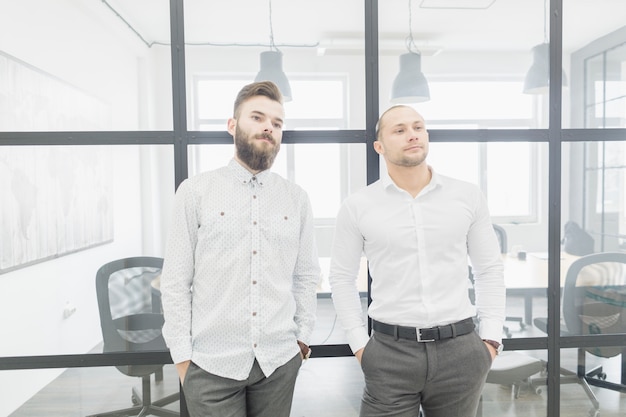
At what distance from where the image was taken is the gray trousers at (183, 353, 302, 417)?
134 cm

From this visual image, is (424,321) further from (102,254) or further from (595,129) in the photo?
(102,254)

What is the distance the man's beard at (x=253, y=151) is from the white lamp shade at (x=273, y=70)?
51cm

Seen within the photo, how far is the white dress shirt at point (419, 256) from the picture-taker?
1.47 meters

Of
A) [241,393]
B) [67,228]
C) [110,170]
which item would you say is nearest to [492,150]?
[241,393]

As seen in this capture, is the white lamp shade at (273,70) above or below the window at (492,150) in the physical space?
above

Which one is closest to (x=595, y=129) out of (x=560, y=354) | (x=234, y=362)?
(x=560, y=354)

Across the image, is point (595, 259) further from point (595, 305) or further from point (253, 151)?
point (253, 151)

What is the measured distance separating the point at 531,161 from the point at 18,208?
7.89 feet

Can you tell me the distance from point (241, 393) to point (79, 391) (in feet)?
3.43

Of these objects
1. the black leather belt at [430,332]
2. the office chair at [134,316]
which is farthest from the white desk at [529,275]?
the office chair at [134,316]

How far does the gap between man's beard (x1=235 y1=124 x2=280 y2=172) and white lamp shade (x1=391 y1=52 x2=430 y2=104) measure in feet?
2.34

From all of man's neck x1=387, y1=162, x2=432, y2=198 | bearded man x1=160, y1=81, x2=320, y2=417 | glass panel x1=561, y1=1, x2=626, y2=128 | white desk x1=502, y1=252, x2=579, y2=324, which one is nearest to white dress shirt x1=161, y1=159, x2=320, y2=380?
bearded man x1=160, y1=81, x2=320, y2=417

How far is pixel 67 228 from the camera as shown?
189 cm

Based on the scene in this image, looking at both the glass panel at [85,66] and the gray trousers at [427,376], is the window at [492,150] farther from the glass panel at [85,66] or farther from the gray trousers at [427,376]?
the glass panel at [85,66]
